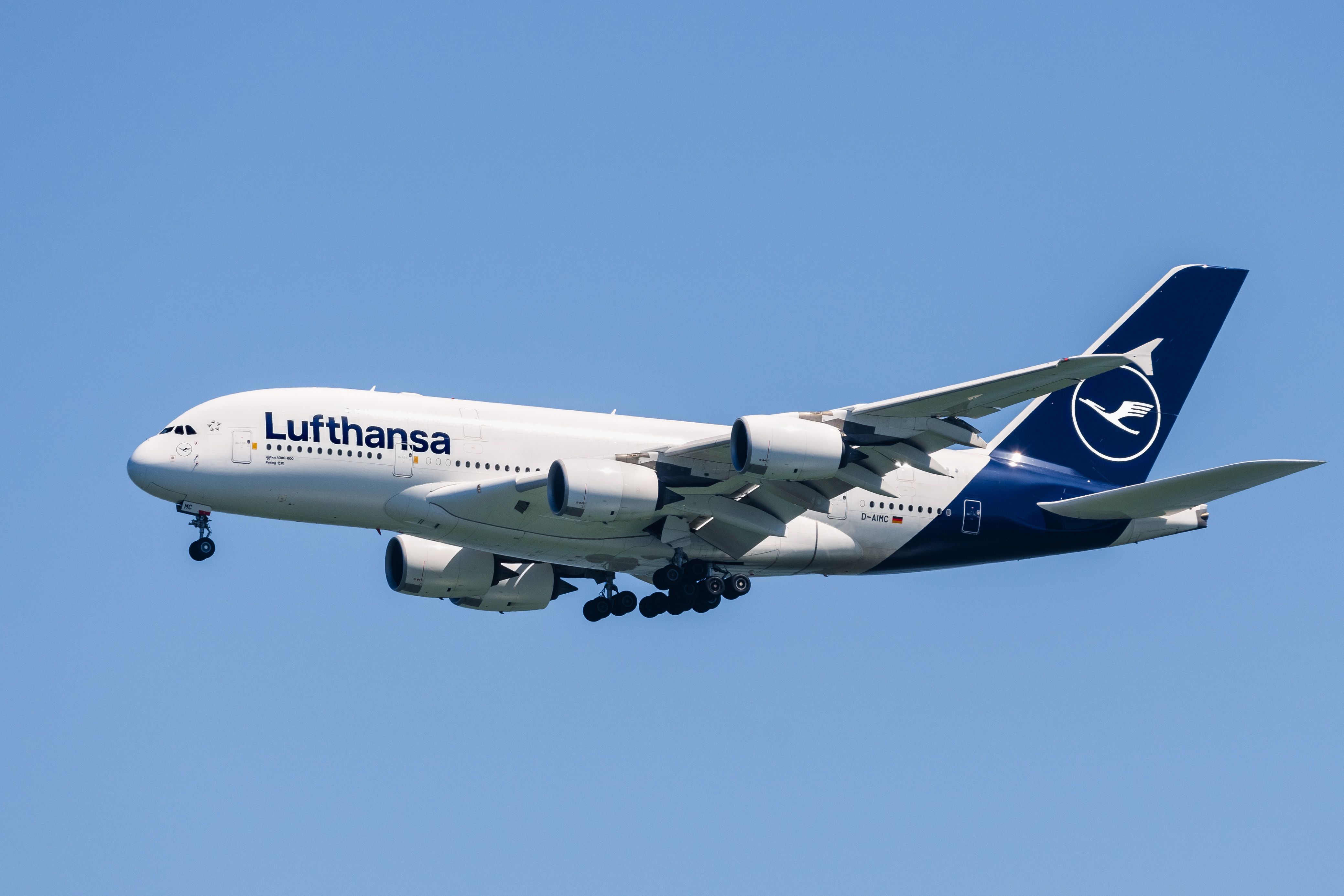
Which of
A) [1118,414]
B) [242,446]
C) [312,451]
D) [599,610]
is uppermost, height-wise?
[1118,414]

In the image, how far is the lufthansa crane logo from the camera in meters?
38.9

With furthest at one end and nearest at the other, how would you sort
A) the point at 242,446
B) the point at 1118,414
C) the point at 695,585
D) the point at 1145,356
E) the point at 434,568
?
1. the point at 1145,356
2. the point at 1118,414
3. the point at 434,568
4. the point at 695,585
5. the point at 242,446

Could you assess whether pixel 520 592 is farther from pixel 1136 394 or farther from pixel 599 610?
pixel 1136 394

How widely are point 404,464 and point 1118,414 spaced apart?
712 inches

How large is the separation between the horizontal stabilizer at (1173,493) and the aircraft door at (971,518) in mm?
1637

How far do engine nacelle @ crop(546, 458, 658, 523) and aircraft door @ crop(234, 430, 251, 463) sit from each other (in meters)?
6.61

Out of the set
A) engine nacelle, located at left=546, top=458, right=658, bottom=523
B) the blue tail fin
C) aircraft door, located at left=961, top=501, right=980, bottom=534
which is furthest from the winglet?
engine nacelle, located at left=546, top=458, right=658, bottom=523

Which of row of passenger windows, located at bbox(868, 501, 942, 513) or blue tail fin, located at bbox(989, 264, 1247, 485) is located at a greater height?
blue tail fin, located at bbox(989, 264, 1247, 485)

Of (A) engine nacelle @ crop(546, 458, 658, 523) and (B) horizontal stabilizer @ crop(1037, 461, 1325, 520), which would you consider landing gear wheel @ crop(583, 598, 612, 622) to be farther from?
(B) horizontal stabilizer @ crop(1037, 461, 1325, 520)

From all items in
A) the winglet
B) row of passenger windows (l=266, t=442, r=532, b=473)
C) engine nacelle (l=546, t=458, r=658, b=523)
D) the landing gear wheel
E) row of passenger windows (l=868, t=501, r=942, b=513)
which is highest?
the winglet

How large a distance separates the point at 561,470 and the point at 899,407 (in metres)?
7.14

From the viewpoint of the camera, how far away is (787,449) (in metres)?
30.9

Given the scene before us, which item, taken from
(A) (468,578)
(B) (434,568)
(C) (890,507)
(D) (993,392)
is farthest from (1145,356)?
(B) (434,568)

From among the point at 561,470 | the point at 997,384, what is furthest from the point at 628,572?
the point at 997,384
